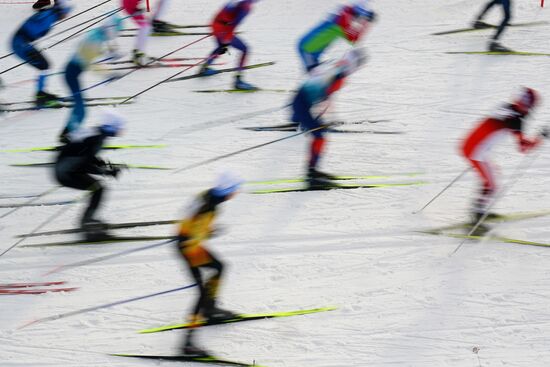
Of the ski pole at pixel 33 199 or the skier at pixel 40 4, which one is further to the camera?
the skier at pixel 40 4

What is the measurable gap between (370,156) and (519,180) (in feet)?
4.29

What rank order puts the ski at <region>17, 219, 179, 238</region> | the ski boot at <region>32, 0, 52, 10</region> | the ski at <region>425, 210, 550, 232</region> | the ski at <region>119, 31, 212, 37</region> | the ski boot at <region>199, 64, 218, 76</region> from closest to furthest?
the ski at <region>425, 210, 550, 232</region>
the ski at <region>17, 219, 179, 238</region>
the ski boot at <region>199, 64, 218, 76</region>
the ski at <region>119, 31, 212, 37</region>
the ski boot at <region>32, 0, 52, 10</region>

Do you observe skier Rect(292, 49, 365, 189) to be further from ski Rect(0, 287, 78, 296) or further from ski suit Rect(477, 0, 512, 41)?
ski suit Rect(477, 0, 512, 41)

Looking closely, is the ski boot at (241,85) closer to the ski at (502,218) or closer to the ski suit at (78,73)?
the ski suit at (78,73)

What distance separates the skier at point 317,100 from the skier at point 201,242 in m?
1.99

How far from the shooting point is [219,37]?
9.22m

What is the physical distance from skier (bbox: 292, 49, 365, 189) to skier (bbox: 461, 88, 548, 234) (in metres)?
1.27

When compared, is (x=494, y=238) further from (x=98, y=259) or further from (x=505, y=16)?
(x=505, y=16)

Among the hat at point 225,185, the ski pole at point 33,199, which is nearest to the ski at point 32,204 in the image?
the ski pole at point 33,199

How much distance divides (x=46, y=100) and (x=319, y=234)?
13.2 feet

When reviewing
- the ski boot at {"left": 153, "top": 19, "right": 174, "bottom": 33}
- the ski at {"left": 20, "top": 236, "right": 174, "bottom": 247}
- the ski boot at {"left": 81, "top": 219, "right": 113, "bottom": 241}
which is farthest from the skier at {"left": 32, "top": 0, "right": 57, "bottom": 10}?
the ski at {"left": 20, "top": 236, "right": 174, "bottom": 247}

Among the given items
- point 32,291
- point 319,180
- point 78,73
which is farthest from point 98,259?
point 78,73

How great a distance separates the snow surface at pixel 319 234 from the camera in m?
5.11

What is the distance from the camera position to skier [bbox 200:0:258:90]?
29.6 ft
